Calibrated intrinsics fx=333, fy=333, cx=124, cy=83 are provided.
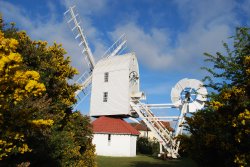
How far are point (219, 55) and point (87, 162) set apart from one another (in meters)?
9.92

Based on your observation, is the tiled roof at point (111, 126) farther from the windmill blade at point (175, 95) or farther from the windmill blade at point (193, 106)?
the windmill blade at point (193, 106)

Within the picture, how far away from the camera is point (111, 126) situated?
4394cm

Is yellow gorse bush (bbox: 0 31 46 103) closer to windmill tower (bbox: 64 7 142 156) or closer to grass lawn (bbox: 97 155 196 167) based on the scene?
grass lawn (bbox: 97 155 196 167)

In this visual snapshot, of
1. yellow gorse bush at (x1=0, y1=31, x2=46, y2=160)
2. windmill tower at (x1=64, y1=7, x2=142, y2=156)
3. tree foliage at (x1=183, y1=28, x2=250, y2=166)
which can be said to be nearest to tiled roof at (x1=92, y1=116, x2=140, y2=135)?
windmill tower at (x1=64, y1=7, x2=142, y2=156)

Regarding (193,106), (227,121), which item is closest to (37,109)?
(227,121)

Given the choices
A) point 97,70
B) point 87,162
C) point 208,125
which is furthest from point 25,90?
point 97,70

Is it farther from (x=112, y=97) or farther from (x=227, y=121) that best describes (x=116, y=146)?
(x=227, y=121)

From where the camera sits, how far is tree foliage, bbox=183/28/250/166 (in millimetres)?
9633

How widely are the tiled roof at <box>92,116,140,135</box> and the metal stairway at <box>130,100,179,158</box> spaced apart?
252cm

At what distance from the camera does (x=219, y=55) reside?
12.5 meters

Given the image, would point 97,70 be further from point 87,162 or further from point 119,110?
point 87,162

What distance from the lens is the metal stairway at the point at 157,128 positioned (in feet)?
135

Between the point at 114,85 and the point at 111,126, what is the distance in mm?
5492

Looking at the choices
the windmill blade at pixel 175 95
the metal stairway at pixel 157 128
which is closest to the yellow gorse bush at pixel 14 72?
the metal stairway at pixel 157 128
